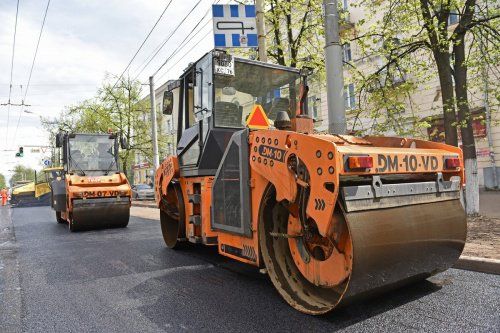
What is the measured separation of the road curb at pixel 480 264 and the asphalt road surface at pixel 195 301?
16 cm

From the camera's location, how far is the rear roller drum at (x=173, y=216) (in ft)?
20.6

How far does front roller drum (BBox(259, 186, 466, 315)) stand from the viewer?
3109mm

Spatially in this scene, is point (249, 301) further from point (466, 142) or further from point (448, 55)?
point (448, 55)

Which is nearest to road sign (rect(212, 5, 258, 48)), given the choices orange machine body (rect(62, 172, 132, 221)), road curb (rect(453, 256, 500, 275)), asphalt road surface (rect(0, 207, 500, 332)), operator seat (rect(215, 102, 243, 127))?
operator seat (rect(215, 102, 243, 127))

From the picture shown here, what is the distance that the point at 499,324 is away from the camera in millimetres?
3137

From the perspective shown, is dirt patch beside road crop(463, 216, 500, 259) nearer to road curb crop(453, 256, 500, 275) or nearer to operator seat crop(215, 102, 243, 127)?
road curb crop(453, 256, 500, 275)

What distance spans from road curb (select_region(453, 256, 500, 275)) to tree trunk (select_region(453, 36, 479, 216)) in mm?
4316

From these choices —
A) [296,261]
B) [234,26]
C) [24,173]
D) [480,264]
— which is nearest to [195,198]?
[296,261]

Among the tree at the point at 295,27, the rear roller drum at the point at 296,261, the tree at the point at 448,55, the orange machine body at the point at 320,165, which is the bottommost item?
the rear roller drum at the point at 296,261

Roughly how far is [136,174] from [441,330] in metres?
55.4

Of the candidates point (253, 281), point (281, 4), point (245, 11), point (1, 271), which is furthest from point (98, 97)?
point (253, 281)

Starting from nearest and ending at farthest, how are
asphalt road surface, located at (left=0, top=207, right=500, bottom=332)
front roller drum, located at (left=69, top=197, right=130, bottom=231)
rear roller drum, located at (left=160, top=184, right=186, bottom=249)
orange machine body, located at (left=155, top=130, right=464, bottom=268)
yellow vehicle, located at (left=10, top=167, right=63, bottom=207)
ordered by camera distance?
orange machine body, located at (left=155, top=130, right=464, bottom=268)
asphalt road surface, located at (left=0, top=207, right=500, bottom=332)
rear roller drum, located at (left=160, top=184, right=186, bottom=249)
front roller drum, located at (left=69, top=197, right=130, bottom=231)
yellow vehicle, located at (left=10, top=167, right=63, bottom=207)

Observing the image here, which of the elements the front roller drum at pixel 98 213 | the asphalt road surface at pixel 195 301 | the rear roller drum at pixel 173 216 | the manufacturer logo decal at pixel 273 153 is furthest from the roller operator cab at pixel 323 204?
the front roller drum at pixel 98 213

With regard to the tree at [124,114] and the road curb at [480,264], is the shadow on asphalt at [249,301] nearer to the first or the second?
the road curb at [480,264]
